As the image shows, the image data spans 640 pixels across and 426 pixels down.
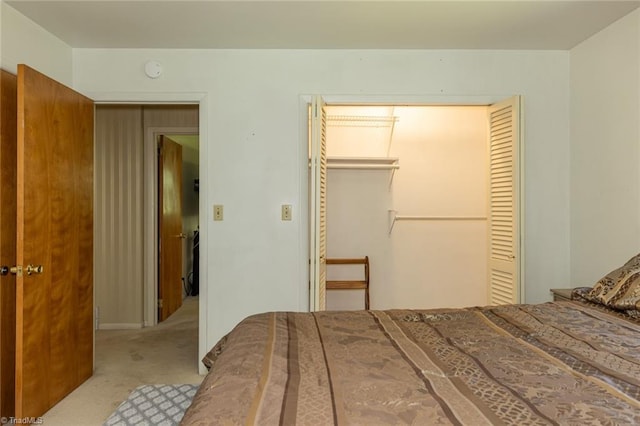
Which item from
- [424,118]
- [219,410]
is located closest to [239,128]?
[424,118]

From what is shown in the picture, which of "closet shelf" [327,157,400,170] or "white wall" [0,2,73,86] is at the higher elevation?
"white wall" [0,2,73,86]

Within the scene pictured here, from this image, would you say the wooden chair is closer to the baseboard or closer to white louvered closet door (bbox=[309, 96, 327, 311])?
white louvered closet door (bbox=[309, 96, 327, 311])

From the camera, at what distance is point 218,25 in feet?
8.15

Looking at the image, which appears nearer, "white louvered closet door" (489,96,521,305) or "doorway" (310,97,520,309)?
"white louvered closet door" (489,96,521,305)

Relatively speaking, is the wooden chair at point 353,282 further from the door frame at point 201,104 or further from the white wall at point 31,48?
the white wall at point 31,48

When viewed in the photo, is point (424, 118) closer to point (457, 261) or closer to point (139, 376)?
point (457, 261)

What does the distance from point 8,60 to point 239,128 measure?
4.47 ft

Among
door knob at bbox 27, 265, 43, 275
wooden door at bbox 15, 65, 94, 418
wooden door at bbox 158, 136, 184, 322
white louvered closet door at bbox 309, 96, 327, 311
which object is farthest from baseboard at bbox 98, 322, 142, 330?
white louvered closet door at bbox 309, 96, 327, 311

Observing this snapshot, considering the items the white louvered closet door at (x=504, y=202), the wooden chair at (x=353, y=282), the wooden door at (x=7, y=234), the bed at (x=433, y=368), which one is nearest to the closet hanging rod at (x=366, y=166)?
the wooden chair at (x=353, y=282)

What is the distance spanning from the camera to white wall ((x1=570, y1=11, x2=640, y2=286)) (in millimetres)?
2332

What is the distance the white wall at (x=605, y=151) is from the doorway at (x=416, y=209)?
1.08 metres

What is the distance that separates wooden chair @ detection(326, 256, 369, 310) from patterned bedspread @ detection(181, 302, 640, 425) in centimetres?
199

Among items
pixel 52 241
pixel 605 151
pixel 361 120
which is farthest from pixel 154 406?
pixel 605 151

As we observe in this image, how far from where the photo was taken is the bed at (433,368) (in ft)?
2.94
